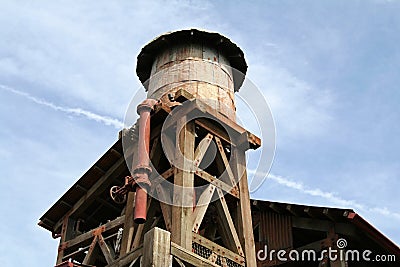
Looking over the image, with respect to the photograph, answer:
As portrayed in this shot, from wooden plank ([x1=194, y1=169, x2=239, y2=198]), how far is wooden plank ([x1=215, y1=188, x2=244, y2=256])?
0.16m

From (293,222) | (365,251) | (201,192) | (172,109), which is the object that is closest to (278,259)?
(293,222)

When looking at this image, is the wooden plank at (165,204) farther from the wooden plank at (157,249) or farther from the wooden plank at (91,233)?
the wooden plank at (91,233)

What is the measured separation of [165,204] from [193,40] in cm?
427

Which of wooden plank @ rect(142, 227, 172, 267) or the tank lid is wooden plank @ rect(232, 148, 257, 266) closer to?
the tank lid

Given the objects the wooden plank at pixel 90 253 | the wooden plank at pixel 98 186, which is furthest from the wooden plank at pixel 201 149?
the wooden plank at pixel 90 253

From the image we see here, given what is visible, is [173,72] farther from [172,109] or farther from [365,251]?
[365,251]

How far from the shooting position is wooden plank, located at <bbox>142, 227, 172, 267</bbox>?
952 cm

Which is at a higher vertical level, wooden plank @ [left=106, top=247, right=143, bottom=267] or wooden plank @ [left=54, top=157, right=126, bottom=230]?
wooden plank @ [left=54, top=157, right=126, bottom=230]

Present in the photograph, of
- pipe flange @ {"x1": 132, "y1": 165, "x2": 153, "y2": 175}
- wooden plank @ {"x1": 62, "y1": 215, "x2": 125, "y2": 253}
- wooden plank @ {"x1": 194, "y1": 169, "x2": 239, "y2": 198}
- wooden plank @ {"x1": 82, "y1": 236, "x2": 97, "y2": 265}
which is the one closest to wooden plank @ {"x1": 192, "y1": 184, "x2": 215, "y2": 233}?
wooden plank @ {"x1": 194, "y1": 169, "x2": 239, "y2": 198}

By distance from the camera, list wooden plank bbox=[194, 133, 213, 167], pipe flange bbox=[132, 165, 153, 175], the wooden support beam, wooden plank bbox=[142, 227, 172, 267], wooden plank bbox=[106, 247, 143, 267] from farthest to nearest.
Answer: the wooden support beam, wooden plank bbox=[194, 133, 213, 167], pipe flange bbox=[132, 165, 153, 175], wooden plank bbox=[106, 247, 143, 267], wooden plank bbox=[142, 227, 172, 267]

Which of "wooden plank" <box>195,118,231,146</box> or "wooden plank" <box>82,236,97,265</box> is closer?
"wooden plank" <box>195,118,231,146</box>

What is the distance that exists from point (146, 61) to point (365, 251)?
21.5 feet

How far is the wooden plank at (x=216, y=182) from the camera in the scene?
11.8m

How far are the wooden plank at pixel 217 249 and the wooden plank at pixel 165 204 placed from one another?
53 centimetres
